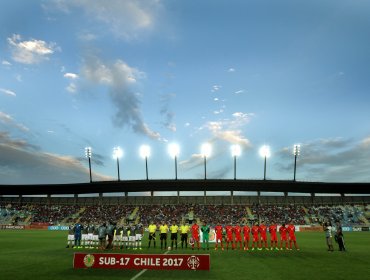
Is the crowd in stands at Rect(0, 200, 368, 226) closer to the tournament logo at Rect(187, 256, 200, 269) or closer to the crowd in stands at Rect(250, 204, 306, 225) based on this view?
the crowd in stands at Rect(250, 204, 306, 225)

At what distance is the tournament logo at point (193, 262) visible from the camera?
14359 mm

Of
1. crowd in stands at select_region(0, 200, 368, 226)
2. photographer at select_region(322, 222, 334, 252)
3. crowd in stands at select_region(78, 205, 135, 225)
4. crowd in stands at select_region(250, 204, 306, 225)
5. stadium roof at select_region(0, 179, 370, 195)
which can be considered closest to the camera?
photographer at select_region(322, 222, 334, 252)

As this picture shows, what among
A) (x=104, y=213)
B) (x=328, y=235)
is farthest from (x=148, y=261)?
(x=104, y=213)

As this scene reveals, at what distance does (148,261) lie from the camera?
46.7ft

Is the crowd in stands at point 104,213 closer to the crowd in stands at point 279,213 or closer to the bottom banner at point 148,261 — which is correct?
the crowd in stands at point 279,213

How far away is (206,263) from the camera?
14.5 meters

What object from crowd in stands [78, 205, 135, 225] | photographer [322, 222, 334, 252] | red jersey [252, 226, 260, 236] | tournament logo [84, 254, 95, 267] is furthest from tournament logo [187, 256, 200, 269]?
crowd in stands [78, 205, 135, 225]

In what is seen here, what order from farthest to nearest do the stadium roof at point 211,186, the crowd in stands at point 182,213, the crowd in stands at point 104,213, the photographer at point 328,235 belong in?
the crowd in stands at point 104,213 → the stadium roof at point 211,186 → the crowd in stands at point 182,213 → the photographer at point 328,235

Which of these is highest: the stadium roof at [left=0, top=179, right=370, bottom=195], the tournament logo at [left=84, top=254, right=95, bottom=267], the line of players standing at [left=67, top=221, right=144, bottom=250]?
the stadium roof at [left=0, top=179, right=370, bottom=195]

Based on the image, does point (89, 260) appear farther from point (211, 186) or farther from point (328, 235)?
point (211, 186)

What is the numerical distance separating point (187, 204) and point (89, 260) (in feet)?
227

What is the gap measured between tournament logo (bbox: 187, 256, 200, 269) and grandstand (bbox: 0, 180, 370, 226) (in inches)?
2310

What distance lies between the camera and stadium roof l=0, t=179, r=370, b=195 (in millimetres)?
75062

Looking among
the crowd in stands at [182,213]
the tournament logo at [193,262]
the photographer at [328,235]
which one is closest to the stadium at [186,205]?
the crowd in stands at [182,213]
